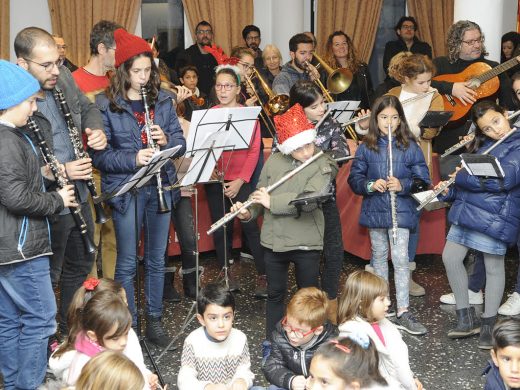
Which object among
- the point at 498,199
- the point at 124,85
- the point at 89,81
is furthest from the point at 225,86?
the point at 498,199

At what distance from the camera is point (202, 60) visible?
905 centimetres

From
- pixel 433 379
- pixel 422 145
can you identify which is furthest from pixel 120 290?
pixel 422 145

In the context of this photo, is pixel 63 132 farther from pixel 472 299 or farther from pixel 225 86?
pixel 472 299

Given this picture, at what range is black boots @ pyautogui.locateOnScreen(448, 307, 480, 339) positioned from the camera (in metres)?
4.89

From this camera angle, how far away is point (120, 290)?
3803 millimetres

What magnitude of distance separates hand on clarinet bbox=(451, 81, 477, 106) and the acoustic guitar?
33 mm

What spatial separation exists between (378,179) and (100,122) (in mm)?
1739

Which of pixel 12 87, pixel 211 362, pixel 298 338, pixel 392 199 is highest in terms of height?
pixel 12 87

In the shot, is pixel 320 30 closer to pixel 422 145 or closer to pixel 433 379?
pixel 422 145

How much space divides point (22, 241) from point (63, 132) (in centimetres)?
84

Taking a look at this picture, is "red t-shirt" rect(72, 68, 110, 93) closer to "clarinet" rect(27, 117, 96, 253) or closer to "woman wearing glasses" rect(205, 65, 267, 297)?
"woman wearing glasses" rect(205, 65, 267, 297)

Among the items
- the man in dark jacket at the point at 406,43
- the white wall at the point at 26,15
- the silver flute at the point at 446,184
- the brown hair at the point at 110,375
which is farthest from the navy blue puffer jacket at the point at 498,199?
the white wall at the point at 26,15

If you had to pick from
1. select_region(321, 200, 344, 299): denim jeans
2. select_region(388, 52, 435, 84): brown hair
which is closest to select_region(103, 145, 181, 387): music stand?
select_region(321, 200, 344, 299): denim jeans

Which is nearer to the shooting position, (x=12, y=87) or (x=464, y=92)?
(x=12, y=87)
